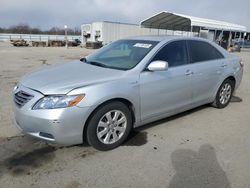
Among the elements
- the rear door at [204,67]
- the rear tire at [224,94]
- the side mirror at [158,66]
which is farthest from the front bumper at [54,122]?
the rear tire at [224,94]

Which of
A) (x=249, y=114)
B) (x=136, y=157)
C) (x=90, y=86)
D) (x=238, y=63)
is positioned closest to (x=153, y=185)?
(x=136, y=157)

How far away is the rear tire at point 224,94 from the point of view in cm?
489

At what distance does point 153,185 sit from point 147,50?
2073 millimetres

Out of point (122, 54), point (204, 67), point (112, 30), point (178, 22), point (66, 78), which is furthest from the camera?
point (112, 30)

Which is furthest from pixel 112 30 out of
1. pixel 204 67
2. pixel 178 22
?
pixel 204 67

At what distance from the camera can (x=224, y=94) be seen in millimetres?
5031

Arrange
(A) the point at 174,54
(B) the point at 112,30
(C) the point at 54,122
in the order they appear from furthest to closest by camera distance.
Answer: (B) the point at 112,30 → (A) the point at 174,54 → (C) the point at 54,122

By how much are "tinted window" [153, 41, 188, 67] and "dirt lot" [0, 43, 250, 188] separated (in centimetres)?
116

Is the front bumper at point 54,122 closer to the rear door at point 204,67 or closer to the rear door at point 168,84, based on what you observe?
the rear door at point 168,84

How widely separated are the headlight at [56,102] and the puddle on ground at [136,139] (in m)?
1.15

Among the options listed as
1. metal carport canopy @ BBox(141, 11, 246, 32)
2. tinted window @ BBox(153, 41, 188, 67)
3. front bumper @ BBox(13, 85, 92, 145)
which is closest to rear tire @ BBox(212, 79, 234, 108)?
tinted window @ BBox(153, 41, 188, 67)

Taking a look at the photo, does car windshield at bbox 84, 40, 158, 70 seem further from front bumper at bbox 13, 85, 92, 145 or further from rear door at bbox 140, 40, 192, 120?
front bumper at bbox 13, 85, 92, 145

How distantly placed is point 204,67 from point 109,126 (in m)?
2.29

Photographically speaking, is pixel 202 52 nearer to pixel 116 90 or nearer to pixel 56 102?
pixel 116 90
